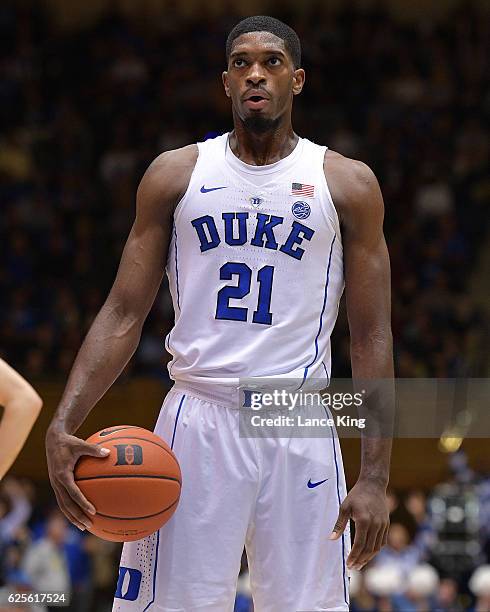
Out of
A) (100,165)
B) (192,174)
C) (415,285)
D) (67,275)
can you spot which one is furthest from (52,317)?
(192,174)

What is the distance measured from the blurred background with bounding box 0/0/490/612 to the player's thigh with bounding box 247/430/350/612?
22.0 feet

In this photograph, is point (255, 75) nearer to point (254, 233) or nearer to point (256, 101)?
point (256, 101)

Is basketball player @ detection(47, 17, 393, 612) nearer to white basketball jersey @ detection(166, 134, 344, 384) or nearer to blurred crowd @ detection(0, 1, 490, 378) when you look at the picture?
white basketball jersey @ detection(166, 134, 344, 384)

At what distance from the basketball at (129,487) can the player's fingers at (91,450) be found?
2 centimetres

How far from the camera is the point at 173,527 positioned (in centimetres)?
441

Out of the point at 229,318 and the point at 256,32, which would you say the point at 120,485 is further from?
the point at 256,32

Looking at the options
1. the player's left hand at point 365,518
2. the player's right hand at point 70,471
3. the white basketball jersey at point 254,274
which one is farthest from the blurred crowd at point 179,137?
the player's right hand at point 70,471

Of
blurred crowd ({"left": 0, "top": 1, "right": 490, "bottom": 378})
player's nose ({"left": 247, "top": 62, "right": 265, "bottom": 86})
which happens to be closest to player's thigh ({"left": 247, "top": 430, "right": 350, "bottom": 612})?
player's nose ({"left": 247, "top": 62, "right": 265, "bottom": 86})

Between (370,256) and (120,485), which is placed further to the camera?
(370,256)

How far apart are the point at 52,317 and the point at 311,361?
9826mm

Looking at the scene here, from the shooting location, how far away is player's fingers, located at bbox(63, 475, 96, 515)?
421cm

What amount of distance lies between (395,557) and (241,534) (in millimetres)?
7851

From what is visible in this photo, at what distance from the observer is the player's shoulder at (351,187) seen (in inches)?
181

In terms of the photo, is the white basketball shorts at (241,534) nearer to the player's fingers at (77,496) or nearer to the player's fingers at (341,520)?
the player's fingers at (341,520)
